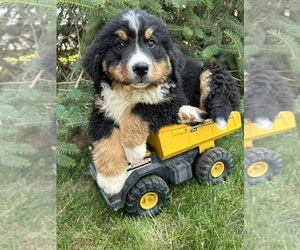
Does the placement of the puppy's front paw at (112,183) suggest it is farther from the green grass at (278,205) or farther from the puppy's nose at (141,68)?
the green grass at (278,205)

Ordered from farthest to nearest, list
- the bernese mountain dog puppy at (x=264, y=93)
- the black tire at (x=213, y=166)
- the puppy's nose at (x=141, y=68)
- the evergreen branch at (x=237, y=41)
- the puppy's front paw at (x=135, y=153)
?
the evergreen branch at (x=237, y=41) < the black tire at (x=213, y=166) < the puppy's front paw at (x=135, y=153) < the puppy's nose at (x=141, y=68) < the bernese mountain dog puppy at (x=264, y=93)

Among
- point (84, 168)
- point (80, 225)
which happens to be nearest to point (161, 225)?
point (80, 225)

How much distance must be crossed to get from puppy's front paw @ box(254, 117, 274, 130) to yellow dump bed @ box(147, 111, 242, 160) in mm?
738

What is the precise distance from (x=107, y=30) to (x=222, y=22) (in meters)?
0.88

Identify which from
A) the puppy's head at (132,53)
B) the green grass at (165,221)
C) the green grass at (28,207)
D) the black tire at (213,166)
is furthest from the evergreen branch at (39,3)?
the black tire at (213,166)

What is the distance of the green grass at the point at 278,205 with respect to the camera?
3.63 ft

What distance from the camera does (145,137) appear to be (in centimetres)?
A: 174

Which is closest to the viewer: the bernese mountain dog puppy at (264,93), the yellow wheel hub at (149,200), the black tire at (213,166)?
the bernese mountain dog puppy at (264,93)

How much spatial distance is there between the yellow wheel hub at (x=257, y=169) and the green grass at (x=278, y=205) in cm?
4

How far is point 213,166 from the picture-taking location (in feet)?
6.59

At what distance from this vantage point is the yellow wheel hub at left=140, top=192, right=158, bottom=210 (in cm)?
183

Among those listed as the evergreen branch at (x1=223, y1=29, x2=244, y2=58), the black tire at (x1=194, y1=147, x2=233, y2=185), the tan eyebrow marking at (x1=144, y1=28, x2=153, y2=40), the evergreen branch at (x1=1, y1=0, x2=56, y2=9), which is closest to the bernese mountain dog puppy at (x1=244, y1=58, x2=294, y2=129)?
the evergreen branch at (x1=1, y1=0, x2=56, y2=9)

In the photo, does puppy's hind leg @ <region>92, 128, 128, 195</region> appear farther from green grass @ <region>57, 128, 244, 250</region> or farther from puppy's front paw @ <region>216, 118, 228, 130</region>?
puppy's front paw @ <region>216, 118, 228, 130</region>

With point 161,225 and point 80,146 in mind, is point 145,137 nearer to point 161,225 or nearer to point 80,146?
point 161,225
